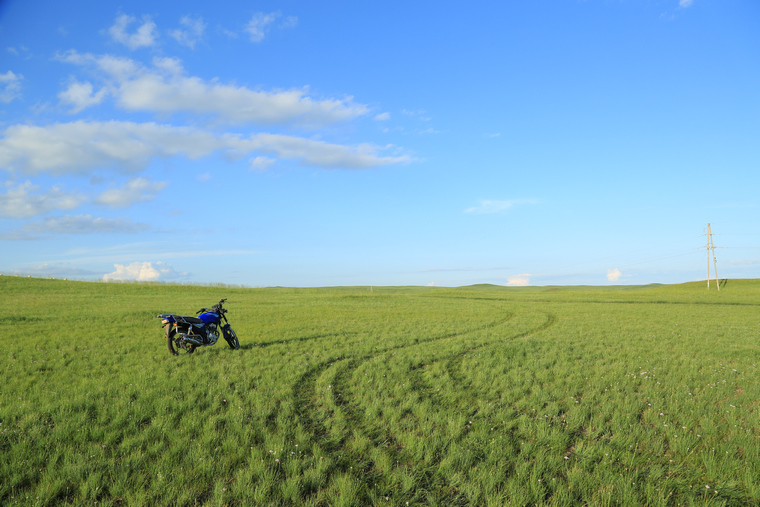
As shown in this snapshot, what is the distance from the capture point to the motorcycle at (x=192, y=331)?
1520 cm

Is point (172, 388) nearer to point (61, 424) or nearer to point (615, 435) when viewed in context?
point (61, 424)

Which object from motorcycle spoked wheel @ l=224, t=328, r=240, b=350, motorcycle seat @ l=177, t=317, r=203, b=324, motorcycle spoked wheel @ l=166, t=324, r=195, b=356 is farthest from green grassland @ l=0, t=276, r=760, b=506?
motorcycle seat @ l=177, t=317, r=203, b=324

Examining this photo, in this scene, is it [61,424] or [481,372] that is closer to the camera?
[61,424]

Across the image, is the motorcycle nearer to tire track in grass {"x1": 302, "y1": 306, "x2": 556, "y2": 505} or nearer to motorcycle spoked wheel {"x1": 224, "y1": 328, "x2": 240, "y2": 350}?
motorcycle spoked wheel {"x1": 224, "y1": 328, "x2": 240, "y2": 350}

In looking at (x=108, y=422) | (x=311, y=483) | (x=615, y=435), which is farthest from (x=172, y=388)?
(x=615, y=435)

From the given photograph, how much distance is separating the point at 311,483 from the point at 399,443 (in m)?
2.22

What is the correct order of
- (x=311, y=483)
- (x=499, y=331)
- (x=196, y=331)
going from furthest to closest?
(x=499, y=331) < (x=196, y=331) < (x=311, y=483)

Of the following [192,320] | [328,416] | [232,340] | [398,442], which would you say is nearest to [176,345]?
[192,320]

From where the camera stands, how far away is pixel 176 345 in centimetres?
1573

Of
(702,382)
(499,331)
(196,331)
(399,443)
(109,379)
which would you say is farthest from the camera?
(499,331)

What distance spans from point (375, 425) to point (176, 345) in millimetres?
10860

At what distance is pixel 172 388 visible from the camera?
1078cm

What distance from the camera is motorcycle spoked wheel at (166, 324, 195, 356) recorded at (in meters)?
15.2

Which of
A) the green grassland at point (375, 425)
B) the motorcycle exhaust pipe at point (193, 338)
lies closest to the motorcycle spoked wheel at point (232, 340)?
the green grassland at point (375, 425)
